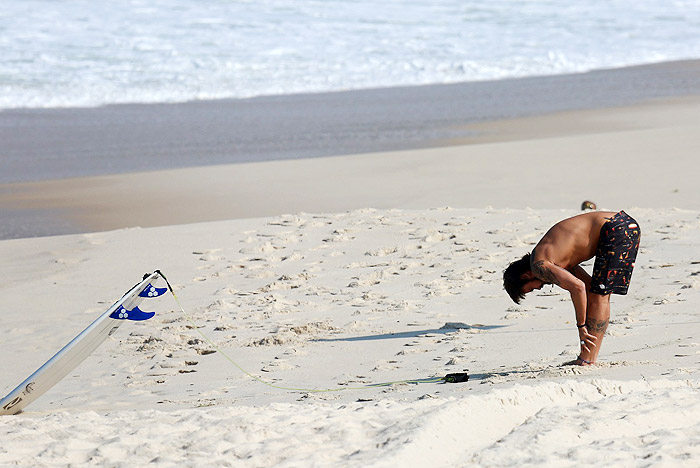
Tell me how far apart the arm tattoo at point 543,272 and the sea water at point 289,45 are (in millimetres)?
16511

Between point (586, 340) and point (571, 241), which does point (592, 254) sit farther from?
point (586, 340)

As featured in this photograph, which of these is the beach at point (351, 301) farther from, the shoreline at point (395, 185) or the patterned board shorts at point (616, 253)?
the patterned board shorts at point (616, 253)

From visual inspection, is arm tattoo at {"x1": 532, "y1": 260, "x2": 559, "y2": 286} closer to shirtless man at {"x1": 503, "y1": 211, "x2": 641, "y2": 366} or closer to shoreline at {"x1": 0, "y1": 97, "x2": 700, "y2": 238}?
shirtless man at {"x1": 503, "y1": 211, "x2": 641, "y2": 366}

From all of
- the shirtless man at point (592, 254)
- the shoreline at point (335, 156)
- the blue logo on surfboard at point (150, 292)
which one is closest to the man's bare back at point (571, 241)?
the shirtless man at point (592, 254)

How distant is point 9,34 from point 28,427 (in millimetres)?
23224

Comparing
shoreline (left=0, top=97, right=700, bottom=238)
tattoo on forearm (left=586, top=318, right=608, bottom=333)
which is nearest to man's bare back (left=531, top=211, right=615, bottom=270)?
tattoo on forearm (left=586, top=318, right=608, bottom=333)

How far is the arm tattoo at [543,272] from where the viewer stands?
502 centimetres

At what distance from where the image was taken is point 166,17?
28594 millimetres

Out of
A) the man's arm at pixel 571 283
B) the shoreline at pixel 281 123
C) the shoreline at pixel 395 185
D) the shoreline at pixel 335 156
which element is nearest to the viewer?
the man's arm at pixel 571 283

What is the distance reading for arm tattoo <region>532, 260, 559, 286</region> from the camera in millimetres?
5023

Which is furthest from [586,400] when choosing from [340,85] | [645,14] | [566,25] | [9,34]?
[645,14]

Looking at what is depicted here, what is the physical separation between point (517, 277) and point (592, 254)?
1.50 ft

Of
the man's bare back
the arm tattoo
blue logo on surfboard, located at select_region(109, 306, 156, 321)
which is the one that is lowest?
blue logo on surfboard, located at select_region(109, 306, 156, 321)

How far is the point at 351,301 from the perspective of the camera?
22.8 ft
